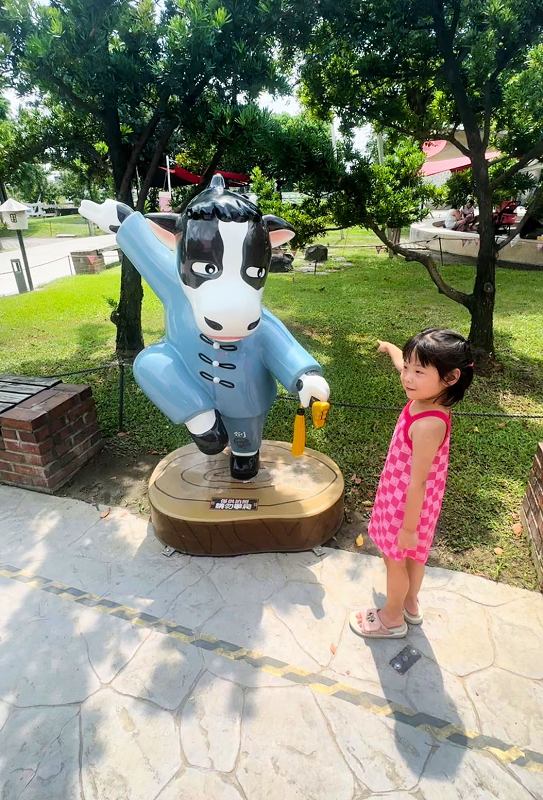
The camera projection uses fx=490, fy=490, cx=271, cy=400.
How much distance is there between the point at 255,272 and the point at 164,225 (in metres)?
0.63

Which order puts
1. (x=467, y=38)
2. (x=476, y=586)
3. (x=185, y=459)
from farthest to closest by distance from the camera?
1. (x=467, y=38)
2. (x=185, y=459)
3. (x=476, y=586)

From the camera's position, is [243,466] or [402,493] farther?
[243,466]

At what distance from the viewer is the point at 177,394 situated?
2.48m

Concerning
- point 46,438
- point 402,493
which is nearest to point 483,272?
point 402,493

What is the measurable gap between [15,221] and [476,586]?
11.2 metres

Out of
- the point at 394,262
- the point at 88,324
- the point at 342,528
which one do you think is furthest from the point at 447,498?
the point at 394,262

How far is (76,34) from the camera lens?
3.19 metres

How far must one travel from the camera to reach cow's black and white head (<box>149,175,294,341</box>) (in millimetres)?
2186

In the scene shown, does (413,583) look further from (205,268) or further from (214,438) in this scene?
(205,268)

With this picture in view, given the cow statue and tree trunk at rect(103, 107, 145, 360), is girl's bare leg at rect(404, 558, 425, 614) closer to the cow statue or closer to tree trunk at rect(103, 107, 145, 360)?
the cow statue

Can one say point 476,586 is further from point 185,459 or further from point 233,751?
point 185,459

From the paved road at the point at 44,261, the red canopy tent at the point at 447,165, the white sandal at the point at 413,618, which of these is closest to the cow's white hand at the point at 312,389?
the white sandal at the point at 413,618

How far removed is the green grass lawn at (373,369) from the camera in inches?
125

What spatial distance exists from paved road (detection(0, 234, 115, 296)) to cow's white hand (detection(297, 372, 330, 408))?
7.79 metres
